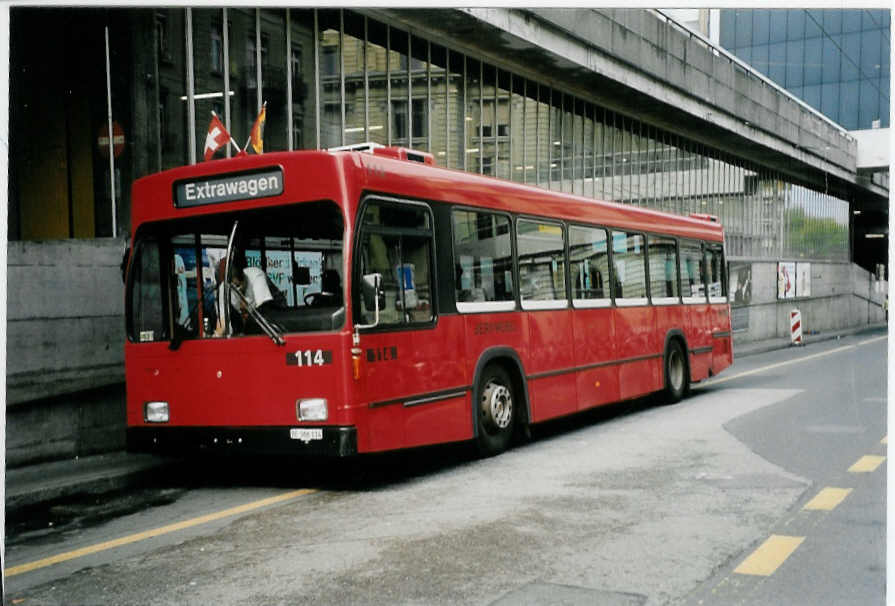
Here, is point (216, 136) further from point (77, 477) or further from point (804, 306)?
point (804, 306)

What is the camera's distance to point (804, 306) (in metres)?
22.6

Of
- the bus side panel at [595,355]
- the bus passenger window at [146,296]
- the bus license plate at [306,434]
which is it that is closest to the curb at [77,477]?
the bus passenger window at [146,296]

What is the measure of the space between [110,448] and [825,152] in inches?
367

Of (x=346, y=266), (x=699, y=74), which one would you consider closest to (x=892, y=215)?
(x=346, y=266)

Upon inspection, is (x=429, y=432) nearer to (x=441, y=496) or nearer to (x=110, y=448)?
(x=441, y=496)

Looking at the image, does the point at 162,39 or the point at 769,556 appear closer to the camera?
the point at 769,556

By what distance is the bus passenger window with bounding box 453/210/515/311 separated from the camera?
873 cm

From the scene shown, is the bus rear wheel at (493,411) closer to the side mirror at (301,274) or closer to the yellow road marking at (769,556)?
the side mirror at (301,274)

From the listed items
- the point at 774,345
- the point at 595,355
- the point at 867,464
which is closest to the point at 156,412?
the point at 595,355

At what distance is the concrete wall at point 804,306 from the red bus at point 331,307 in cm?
719

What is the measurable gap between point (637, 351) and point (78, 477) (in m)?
7.23

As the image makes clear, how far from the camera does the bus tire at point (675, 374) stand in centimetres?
1352

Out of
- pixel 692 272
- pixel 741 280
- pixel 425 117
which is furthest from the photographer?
pixel 741 280

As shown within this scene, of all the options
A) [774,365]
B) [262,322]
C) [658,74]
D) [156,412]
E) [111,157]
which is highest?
[658,74]
